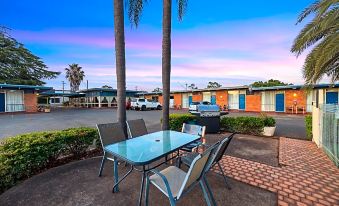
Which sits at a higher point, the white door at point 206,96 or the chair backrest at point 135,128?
the white door at point 206,96

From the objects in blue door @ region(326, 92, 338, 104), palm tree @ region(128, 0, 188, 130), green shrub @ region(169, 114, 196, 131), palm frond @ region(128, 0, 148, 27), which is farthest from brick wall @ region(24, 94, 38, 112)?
blue door @ region(326, 92, 338, 104)

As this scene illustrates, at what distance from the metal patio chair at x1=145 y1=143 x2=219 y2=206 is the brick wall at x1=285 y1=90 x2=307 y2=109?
20.7m

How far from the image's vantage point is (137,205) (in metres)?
2.45

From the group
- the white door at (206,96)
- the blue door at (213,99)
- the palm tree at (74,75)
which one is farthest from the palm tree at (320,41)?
the palm tree at (74,75)

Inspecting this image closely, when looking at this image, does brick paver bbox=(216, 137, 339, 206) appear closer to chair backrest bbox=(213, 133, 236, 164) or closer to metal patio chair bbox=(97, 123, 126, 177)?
chair backrest bbox=(213, 133, 236, 164)

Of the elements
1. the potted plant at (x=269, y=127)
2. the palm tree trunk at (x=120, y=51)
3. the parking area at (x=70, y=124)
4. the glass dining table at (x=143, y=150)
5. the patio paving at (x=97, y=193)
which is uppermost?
the palm tree trunk at (x=120, y=51)

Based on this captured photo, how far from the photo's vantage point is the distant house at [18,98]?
1995 centimetres

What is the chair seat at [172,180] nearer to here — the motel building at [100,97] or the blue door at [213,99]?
the blue door at [213,99]

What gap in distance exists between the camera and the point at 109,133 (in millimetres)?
3566

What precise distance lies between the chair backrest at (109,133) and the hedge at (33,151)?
103 cm

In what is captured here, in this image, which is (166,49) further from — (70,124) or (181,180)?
(70,124)

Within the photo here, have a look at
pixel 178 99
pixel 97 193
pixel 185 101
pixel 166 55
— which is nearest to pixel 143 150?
pixel 97 193

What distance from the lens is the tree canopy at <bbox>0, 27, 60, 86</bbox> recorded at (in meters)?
26.5

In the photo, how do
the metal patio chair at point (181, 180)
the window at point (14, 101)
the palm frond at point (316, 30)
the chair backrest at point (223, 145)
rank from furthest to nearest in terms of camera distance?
the window at point (14, 101)
the palm frond at point (316, 30)
the chair backrest at point (223, 145)
the metal patio chair at point (181, 180)
